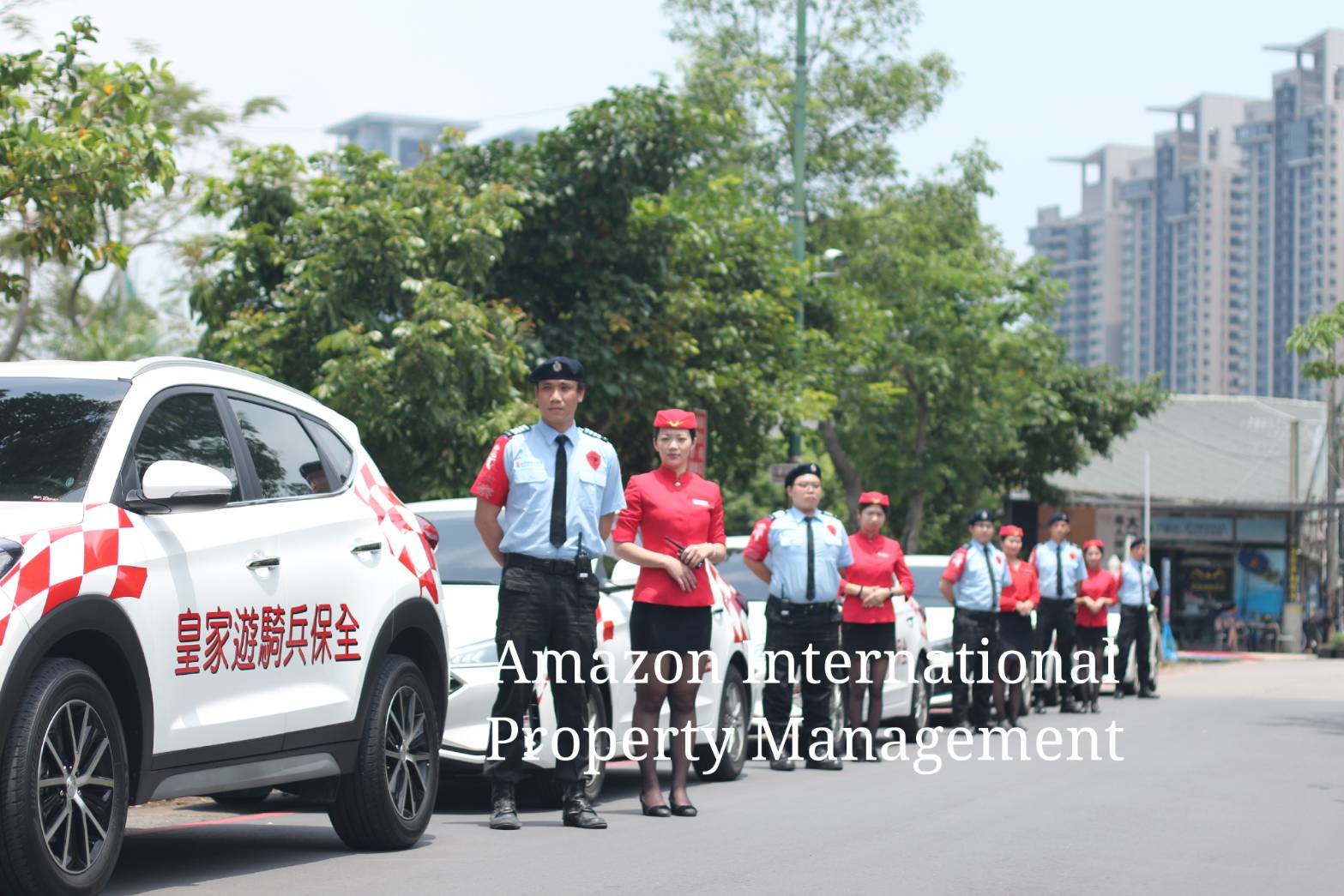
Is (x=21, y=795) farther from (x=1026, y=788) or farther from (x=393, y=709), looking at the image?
(x=1026, y=788)

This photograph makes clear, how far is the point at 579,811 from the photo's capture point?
29.6ft

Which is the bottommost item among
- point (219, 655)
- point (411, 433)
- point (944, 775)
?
point (944, 775)

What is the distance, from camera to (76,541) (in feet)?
19.6

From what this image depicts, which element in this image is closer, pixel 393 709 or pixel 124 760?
pixel 124 760

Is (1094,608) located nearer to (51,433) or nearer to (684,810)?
(684,810)

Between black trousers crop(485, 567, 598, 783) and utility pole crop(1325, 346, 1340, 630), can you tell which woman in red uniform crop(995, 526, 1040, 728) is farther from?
utility pole crop(1325, 346, 1340, 630)

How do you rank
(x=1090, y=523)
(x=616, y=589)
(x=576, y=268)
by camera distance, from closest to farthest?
(x=616, y=589), (x=576, y=268), (x=1090, y=523)

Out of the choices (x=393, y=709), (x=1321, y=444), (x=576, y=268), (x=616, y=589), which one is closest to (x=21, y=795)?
(x=393, y=709)

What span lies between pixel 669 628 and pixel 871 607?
16.1ft

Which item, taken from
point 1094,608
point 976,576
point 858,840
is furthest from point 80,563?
point 1094,608

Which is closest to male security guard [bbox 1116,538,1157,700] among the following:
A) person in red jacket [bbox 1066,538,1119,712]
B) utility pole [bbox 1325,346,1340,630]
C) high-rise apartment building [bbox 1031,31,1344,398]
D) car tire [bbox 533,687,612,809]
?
person in red jacket [bbox 1066,538,1119,712]

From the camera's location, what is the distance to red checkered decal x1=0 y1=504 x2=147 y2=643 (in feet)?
18.7

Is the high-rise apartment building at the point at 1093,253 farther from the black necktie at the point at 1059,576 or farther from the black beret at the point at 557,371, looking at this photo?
the black beret at the point at 557,371

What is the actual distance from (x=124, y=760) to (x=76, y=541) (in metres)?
0.74
